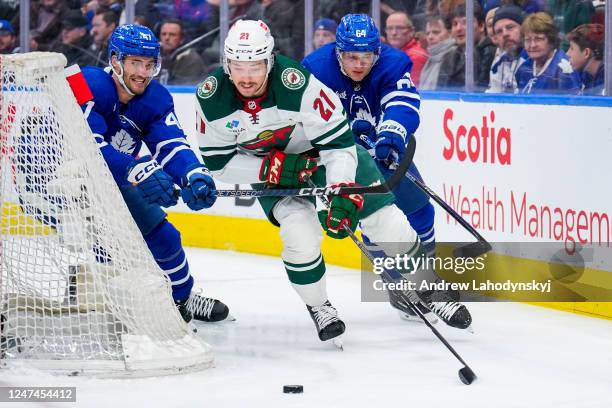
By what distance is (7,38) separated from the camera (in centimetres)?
794

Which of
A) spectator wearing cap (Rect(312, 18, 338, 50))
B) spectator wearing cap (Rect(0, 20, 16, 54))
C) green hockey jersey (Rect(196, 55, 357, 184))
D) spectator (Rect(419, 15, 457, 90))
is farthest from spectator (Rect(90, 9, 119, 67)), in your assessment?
green hockey jersey (Rect(196, 55, 357, 184))

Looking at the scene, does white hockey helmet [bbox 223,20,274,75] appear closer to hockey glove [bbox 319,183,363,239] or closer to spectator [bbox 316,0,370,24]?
hockey glove [bbox 319,183,363,239]

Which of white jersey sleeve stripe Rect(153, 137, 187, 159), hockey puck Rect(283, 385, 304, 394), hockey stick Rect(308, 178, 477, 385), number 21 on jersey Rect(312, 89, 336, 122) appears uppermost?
number 21 on jersey Rect(312, 89, 336, 122)

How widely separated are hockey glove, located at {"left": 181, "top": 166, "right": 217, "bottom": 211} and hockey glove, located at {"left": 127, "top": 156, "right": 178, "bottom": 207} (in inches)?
2.1

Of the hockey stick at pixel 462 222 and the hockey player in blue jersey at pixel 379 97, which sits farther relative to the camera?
the hockey stick at pixel 462 222

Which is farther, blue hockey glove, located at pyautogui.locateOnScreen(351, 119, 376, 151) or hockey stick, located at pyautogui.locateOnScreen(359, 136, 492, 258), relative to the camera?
blue hockey glove, located at pyautogui.locateOnScreen(351, 119, 376, 151)

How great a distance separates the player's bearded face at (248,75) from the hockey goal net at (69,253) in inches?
19.8

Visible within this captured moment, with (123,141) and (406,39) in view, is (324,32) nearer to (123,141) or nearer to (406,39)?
(406,39)

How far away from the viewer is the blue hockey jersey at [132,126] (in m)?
4.32

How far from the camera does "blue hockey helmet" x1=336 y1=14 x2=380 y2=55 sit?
452 cm

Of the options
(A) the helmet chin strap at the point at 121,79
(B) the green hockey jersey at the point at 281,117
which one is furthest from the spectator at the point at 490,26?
(A) the helmet chin strap at the point at 121,79

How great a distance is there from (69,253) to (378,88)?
1414 mm

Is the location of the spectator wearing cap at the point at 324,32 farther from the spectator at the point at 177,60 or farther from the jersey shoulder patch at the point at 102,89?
the jersey shoulder patch at the point at 102,89

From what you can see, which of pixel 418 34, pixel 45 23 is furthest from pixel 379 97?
pixel 45 23
